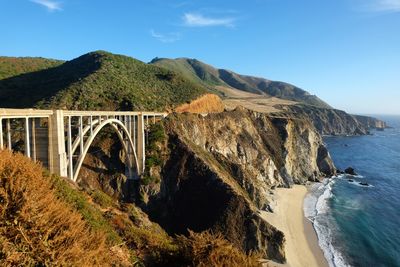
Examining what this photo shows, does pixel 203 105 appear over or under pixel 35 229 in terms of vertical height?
over

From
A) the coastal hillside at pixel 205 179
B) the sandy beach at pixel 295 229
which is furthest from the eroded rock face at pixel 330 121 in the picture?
the sandy beach at pixel 295 229

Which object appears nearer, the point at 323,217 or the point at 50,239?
the point at 50,239

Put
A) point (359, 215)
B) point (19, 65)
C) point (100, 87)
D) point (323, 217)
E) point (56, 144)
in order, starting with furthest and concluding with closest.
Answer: point (19, 65) → point (100, 87) → point (359, 215) → point (323, 217) → point (56, 144)

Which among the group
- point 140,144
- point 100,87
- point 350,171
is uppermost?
point 100,87

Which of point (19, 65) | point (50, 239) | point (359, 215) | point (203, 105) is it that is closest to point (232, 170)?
point (359, 215)

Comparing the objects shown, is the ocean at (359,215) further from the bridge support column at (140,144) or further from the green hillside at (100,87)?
the green hillside at (100,87)

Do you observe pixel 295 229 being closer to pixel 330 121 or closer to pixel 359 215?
pixel 359 215

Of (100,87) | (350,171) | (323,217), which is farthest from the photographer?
(350,171)
